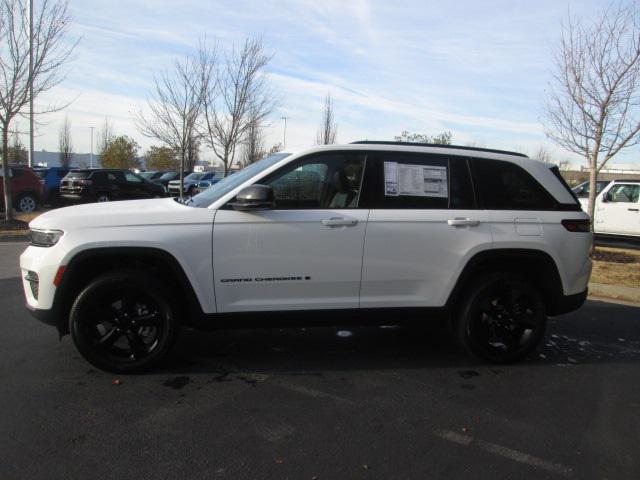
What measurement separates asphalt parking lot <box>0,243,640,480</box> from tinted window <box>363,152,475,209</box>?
138 centimetres

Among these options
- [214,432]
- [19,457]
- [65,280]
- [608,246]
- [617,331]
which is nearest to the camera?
[19,457]

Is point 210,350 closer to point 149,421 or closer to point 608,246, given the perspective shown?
point 149,421

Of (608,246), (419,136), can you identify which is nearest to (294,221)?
(608,246)

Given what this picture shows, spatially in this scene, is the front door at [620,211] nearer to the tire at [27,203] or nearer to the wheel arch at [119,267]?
the wheel arch at [119,267]

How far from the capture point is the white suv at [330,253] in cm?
376

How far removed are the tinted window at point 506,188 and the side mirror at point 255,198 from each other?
5.68ft

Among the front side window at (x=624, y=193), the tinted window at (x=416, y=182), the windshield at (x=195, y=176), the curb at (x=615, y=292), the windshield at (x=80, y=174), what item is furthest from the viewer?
the windshield at (x=195, y=176)

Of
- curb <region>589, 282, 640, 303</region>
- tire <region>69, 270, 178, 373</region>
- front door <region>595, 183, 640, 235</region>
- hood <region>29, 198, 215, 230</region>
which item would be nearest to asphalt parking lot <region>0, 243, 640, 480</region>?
tire <region>69, 270, 178, 373</region>

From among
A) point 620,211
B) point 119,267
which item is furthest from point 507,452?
point 620,211

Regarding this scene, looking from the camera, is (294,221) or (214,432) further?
(294,221)

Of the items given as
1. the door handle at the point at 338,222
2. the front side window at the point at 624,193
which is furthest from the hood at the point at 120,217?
the front side window at the point at 624,193

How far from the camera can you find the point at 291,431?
125 inches

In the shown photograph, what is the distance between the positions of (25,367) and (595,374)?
460 centimetres

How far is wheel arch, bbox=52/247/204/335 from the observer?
12.1 ft
